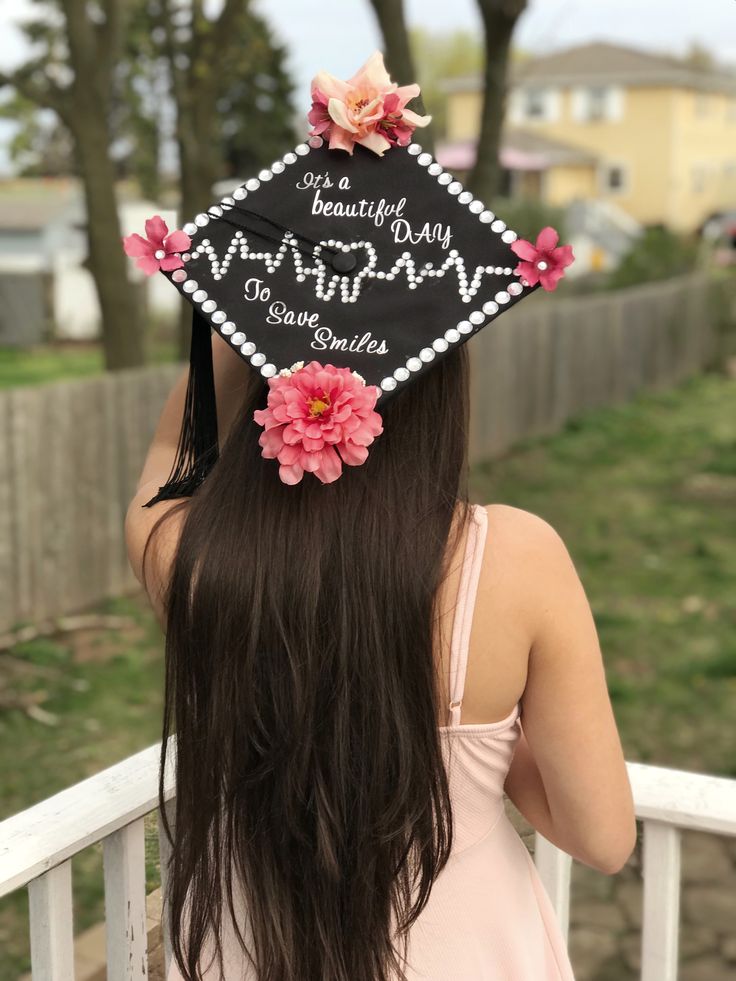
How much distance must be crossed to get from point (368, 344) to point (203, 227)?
0.93 feet

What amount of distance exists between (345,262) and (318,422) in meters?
0.26

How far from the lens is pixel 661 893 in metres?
1.72

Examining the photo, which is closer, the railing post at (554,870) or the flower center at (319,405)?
the flower center at (319,405)

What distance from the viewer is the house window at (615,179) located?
156ft

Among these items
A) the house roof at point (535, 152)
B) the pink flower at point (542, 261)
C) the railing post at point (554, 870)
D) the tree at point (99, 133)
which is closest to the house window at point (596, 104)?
the house roof at point (535, 152)

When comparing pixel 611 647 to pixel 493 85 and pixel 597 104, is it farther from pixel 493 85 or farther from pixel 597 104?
pixel 597 104

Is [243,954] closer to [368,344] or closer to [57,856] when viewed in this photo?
[57,856]

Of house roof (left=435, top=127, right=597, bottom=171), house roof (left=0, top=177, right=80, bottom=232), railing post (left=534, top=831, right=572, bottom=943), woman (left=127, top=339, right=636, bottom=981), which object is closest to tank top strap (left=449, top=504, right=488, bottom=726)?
woman (left=127, top=339, right=636, bottom=981)

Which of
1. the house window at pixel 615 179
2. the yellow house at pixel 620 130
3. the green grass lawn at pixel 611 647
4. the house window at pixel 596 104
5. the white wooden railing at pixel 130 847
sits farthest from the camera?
A: the house window at pixel 596 104

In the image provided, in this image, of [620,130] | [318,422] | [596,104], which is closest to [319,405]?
[318,422]

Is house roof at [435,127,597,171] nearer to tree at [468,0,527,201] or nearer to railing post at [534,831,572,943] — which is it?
tree at [468,0,527,201]

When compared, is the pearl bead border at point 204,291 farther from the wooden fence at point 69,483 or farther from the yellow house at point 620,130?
the yellow house at point 620,130

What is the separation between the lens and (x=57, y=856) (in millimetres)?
1548

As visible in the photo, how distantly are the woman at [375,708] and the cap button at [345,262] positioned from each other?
16 centimetres
